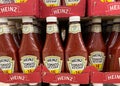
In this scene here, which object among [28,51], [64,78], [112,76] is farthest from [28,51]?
[112,76]

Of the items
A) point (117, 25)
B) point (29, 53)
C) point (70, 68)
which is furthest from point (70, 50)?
point (117, 25)

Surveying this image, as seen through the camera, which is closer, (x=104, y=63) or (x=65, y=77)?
(x=65, y=77)

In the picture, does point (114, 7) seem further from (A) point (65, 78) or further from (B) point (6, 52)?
(B) point (6, 52)

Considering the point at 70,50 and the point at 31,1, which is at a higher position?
the point at 31,1

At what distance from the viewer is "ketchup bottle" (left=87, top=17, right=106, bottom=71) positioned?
1139 mm

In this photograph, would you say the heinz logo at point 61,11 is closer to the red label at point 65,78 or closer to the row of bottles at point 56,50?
the row of bottles at point 56,50

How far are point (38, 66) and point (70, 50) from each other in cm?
20

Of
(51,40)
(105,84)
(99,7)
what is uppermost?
(99,7)

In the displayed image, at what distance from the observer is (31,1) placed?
108 centimetres

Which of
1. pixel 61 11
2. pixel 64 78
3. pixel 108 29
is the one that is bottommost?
pixel 64 78

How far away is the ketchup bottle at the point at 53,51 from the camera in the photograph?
1086mm

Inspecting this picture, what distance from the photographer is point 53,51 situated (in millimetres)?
1083

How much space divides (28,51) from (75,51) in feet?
0.89

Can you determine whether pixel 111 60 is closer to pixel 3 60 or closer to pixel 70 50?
pixel 70 50
